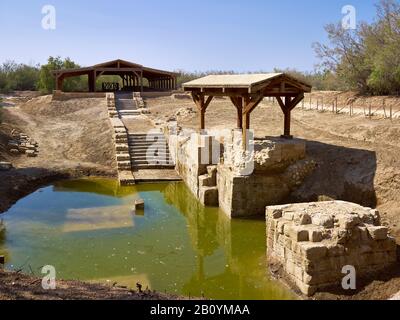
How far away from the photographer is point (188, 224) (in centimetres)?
1248

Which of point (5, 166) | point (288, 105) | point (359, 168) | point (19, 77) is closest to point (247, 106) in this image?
point (288, 105)

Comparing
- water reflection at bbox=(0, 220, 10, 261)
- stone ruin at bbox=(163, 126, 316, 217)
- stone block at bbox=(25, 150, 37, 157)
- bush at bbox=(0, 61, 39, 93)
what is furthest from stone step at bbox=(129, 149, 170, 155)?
bush at bbox=(0, 61, 39, 93)

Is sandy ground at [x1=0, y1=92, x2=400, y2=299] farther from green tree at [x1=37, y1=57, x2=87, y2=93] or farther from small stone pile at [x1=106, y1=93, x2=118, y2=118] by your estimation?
green tree at [x1=37, y1=57, x2=87, y2=93]

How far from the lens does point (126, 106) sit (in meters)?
29.3

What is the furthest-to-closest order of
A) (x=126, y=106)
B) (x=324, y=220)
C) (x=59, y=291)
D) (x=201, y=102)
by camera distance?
(x=126, y=106) → (x=201, y=102) → (x=324, y=220) → (x=59, y=291)

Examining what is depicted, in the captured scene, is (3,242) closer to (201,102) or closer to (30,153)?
(201,102)

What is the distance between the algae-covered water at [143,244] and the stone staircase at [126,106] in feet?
40.3

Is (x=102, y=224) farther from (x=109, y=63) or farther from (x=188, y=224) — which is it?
(x=109, y=63)

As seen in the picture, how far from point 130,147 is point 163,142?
1637 millimetres

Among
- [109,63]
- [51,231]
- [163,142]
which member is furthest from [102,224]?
[109,63]

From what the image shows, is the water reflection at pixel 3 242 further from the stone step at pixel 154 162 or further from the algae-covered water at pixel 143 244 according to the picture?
the stone step at pixel 154 162

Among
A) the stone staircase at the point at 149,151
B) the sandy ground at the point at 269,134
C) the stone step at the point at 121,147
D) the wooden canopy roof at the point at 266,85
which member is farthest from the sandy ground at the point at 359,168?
the stone step at the point at 121,147

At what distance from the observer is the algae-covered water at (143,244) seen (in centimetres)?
874

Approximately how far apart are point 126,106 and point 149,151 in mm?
10256
